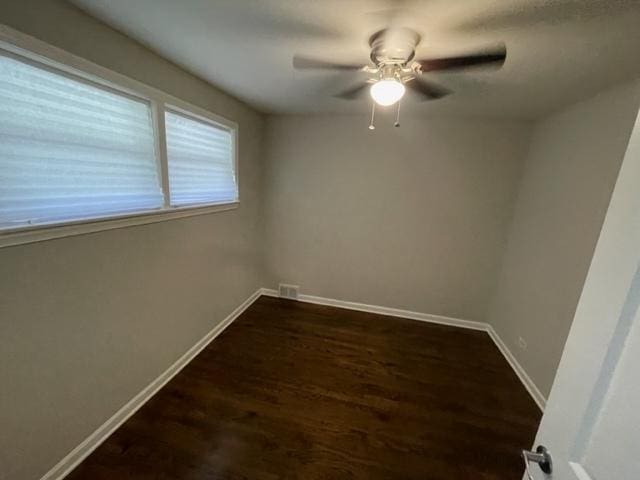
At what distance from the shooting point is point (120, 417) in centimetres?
172

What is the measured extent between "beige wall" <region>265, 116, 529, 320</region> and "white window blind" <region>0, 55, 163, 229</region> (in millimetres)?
1801

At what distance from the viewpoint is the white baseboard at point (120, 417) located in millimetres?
1413

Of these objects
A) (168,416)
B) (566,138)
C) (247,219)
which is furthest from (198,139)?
(566,138)

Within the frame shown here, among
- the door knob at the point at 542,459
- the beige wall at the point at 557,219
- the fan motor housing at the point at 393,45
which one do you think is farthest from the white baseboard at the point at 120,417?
the beige wall at the point at 557,219

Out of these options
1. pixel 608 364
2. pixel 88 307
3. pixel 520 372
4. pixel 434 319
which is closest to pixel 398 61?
pixel 608 364

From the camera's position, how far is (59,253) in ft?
4.31

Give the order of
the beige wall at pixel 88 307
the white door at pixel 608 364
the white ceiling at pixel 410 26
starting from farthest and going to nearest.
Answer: the beige wall at pixel 88 307 → the white ceiling at pixel 410 26 → the white door at pixel 608 364

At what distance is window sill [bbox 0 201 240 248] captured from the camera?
115cm

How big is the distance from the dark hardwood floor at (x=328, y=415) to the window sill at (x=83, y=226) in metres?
1.25

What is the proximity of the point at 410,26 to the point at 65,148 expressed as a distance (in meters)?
1.71

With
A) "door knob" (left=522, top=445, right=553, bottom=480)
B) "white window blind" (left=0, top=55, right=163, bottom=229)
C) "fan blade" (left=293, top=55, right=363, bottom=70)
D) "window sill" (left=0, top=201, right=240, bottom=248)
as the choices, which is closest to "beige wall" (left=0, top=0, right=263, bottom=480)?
"window sill" (left=0, top=201, right=240, bottom=248)

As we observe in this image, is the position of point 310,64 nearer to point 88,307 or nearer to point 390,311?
point 88,307

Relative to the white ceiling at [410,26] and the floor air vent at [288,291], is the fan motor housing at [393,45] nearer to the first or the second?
the white ceiling at [410,26]

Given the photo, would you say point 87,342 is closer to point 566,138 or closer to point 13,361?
point 13,361
